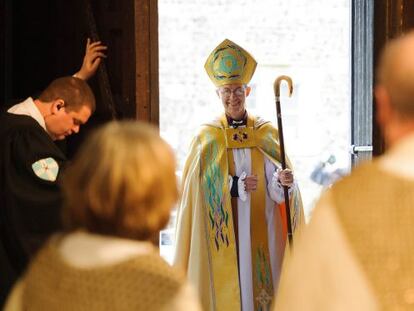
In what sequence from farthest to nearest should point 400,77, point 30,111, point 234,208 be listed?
point 234,208
point 30,111
point 400,77

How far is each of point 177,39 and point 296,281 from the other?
7.70 metres

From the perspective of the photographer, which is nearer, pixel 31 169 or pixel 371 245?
pixel 371 245

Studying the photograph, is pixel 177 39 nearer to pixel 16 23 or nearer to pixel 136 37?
pixel 16 23

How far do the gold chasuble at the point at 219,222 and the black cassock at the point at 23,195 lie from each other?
1.55m

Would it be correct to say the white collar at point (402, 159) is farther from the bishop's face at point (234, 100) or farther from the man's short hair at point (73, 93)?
the bishop's face at point (234, 100)

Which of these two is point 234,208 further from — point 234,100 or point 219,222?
point 234,100

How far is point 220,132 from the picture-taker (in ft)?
18.1

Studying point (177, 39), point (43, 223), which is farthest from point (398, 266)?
point (177, 39)

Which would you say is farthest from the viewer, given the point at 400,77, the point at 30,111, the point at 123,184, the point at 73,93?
the point at 30,111

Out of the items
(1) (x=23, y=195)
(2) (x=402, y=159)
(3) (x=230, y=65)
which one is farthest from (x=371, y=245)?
(3) (x=230, y=65)

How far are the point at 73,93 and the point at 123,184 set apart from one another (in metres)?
2.10

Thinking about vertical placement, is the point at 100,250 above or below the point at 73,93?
below

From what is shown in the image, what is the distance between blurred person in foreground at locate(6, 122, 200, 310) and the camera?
1.77 meters

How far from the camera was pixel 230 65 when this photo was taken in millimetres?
5547
